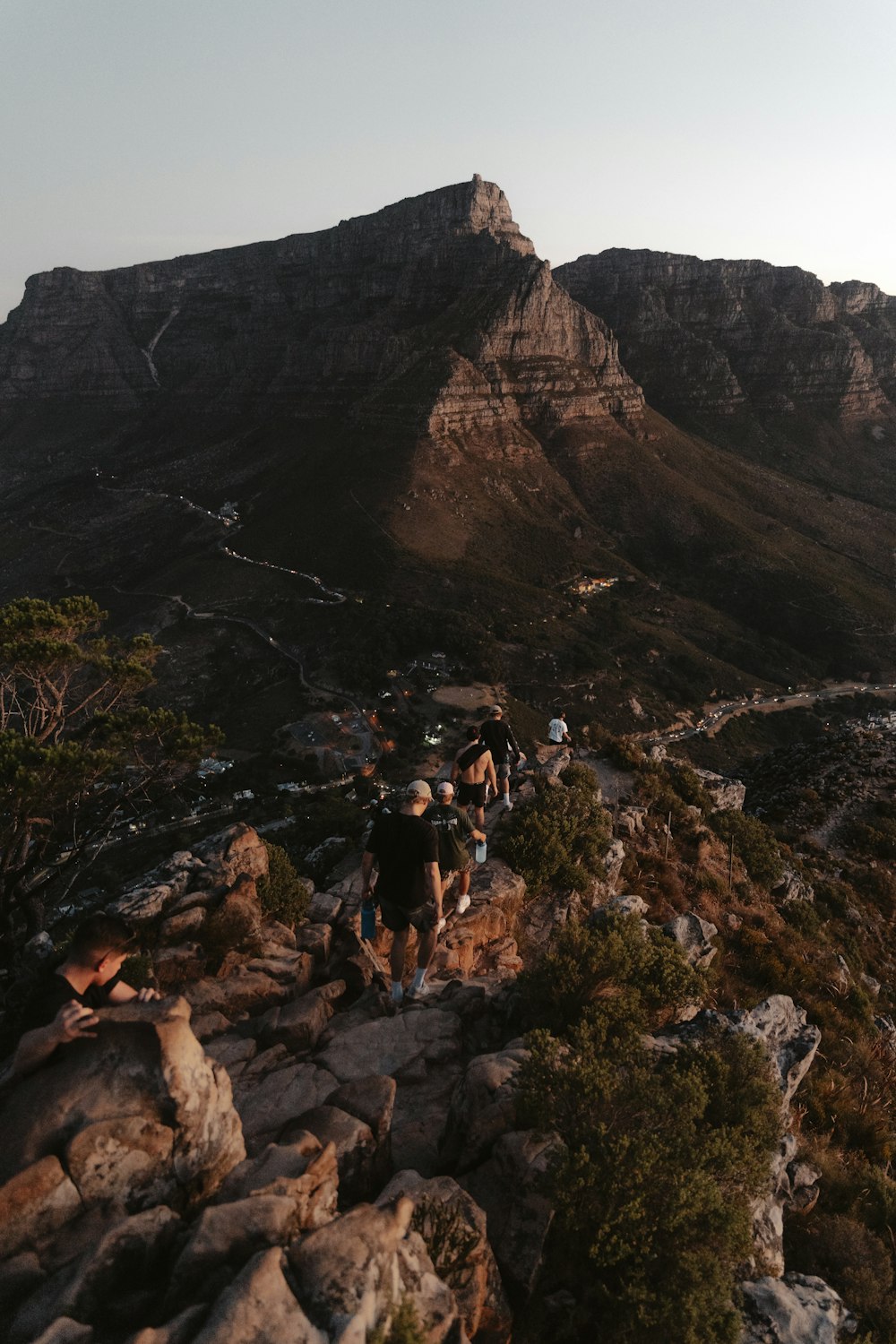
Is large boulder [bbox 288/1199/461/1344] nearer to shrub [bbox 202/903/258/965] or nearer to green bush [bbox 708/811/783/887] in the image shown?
shrub [bbox 202/903/258/965]

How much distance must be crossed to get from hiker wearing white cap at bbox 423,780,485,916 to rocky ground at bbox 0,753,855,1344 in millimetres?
1543

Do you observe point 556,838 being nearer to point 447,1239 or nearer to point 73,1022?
point 447,1239

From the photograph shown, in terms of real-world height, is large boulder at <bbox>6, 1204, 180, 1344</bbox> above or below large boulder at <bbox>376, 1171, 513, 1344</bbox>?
above

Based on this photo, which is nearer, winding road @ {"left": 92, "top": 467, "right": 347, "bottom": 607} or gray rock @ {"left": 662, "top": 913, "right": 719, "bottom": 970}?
gray rock @ {"left": 662, "top": 913, "right": 719, "bottom": 970}

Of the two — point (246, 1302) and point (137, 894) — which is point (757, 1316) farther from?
A: point (137, 894)

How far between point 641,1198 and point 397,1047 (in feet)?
11.5

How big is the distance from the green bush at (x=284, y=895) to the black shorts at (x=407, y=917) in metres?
2.77

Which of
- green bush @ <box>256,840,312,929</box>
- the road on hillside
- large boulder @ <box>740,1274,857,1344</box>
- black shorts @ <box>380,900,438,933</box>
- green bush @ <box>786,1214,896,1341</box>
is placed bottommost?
the road on hillside

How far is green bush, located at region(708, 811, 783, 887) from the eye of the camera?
1895 cm

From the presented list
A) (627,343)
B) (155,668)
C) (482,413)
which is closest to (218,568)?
(155,668)

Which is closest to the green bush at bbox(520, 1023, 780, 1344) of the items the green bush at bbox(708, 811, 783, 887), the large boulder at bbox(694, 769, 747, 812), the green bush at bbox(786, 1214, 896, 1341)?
the green bush at bbox(786, 1214, 896, 1341)

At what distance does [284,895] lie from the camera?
37.5ft

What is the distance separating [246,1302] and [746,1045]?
19.1ft

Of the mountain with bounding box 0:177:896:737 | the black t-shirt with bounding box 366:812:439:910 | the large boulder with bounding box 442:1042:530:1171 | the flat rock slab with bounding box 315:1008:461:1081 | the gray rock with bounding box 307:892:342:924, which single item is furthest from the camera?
the mountain with bounding box 0:177:896:737
